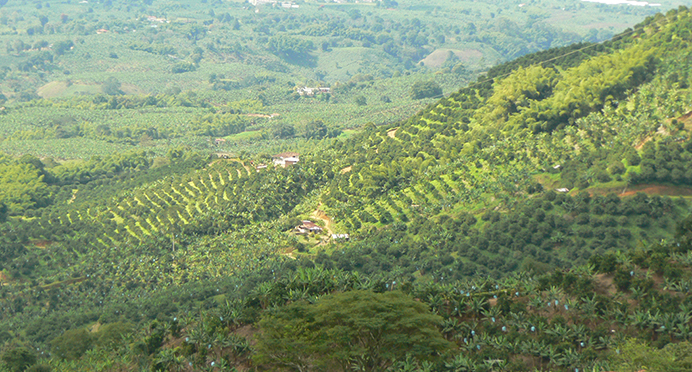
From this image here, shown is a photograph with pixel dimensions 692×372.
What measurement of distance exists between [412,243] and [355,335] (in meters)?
33.0

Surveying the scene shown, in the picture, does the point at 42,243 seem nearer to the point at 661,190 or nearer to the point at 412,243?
the point at 412,243

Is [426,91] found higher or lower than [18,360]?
lower

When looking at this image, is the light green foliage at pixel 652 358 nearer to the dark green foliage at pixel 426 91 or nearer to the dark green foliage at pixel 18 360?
the dark green foliage at pixel 18 360

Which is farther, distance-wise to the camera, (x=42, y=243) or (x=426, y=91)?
(x=426, y=91)

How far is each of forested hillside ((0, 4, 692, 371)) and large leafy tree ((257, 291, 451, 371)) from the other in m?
0.11

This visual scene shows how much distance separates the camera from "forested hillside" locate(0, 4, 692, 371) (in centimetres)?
3862

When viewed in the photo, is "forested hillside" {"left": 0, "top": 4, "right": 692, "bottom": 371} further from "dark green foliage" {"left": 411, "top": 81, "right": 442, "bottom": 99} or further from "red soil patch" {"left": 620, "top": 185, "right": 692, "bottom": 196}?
"dark green foliage" {"left": 411, "top": 81, "right": 442, "bottom": 99}

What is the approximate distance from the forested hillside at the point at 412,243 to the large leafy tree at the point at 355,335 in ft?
0.35

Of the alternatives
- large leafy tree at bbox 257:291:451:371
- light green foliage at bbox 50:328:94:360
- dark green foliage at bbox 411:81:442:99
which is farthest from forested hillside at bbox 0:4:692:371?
dark green foliage at bbox 411:81:442:99

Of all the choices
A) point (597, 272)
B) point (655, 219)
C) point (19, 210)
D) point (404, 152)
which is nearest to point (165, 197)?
point (19, 210)

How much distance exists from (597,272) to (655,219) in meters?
21.4

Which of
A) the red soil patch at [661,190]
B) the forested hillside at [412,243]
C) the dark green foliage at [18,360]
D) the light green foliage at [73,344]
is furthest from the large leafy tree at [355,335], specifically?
the red soil patch at [661,190]

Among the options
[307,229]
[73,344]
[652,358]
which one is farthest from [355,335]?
[307,229]

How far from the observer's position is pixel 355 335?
37.1 meters
